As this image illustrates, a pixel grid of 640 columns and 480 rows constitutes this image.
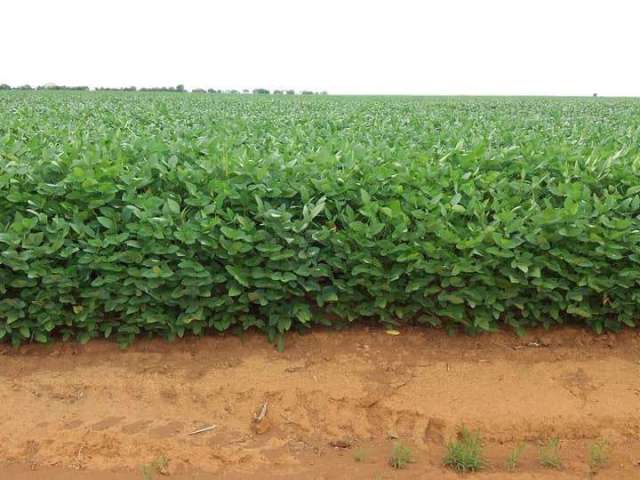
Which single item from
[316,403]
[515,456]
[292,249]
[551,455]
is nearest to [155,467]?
[316,403]

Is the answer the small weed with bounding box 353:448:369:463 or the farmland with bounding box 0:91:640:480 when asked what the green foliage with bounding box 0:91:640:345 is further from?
the small weed with bounding box 353:448:369:463

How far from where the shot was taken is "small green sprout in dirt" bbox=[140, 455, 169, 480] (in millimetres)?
2543

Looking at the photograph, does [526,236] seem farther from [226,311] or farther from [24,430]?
[24,430]

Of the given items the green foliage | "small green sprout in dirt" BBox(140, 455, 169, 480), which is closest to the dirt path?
"small green sprout in dirt" BBox(140, 455, 169, 480)

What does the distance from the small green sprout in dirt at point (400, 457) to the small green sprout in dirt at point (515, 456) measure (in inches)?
16.4

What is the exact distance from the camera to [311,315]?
3271mm

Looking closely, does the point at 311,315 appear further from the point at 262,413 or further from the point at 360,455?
the point at 360,455

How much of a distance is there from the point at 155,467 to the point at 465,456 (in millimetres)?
1305

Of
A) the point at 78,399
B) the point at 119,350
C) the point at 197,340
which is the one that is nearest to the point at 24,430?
the point at 78,399

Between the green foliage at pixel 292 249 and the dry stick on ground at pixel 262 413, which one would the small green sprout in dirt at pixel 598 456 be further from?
the dry stick on ground at pixel 262 413

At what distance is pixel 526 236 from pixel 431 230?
0.47m

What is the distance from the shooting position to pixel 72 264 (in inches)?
124

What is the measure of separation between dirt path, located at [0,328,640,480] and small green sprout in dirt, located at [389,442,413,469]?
0.03 metres

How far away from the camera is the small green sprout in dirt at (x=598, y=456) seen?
8.66 ft
